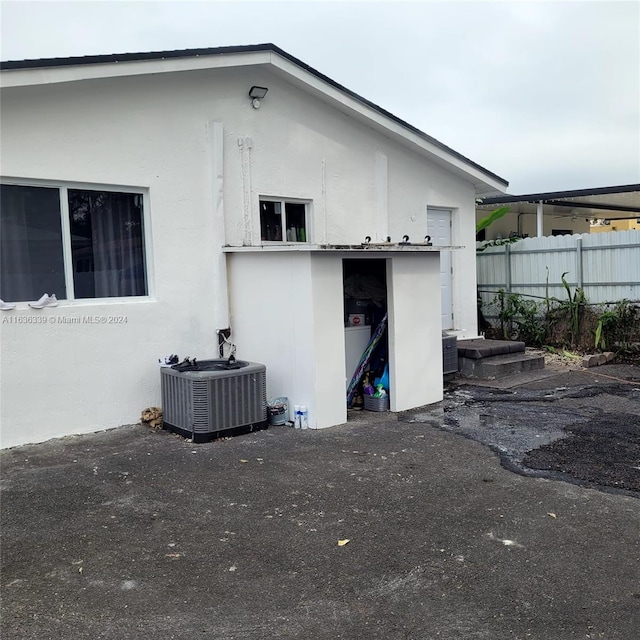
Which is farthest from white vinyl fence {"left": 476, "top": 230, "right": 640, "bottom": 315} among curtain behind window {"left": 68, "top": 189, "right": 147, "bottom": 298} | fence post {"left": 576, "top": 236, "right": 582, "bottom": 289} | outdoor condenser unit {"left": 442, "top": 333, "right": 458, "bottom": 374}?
curtain behind window {"left": 68, "top": 189, "right": 147, "bottom": 298}

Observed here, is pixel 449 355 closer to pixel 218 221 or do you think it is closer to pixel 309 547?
pixel 218 221

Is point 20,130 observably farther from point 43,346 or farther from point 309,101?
point 309,101

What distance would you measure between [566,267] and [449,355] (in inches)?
188

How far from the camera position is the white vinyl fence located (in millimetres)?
12141

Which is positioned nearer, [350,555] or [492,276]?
[350,555]

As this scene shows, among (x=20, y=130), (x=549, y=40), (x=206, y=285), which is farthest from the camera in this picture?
(x=549, y=40)

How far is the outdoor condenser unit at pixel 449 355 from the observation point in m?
9.87

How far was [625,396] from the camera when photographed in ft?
28.3

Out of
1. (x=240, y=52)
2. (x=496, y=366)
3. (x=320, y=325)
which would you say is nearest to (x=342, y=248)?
(x=320, y=325)

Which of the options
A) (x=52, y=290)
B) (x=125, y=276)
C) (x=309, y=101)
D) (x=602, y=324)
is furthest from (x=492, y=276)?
(x=52, y=290)

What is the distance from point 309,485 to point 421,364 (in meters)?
3.43

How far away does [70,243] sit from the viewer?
683 centimetres

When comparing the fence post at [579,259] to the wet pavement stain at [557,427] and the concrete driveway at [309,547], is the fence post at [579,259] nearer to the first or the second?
the wet pavement stain at [557,427]

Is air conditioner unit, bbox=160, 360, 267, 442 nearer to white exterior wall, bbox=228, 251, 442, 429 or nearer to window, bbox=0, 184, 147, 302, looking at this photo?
white exterior wall, bbox=228, 251, 442, 429
